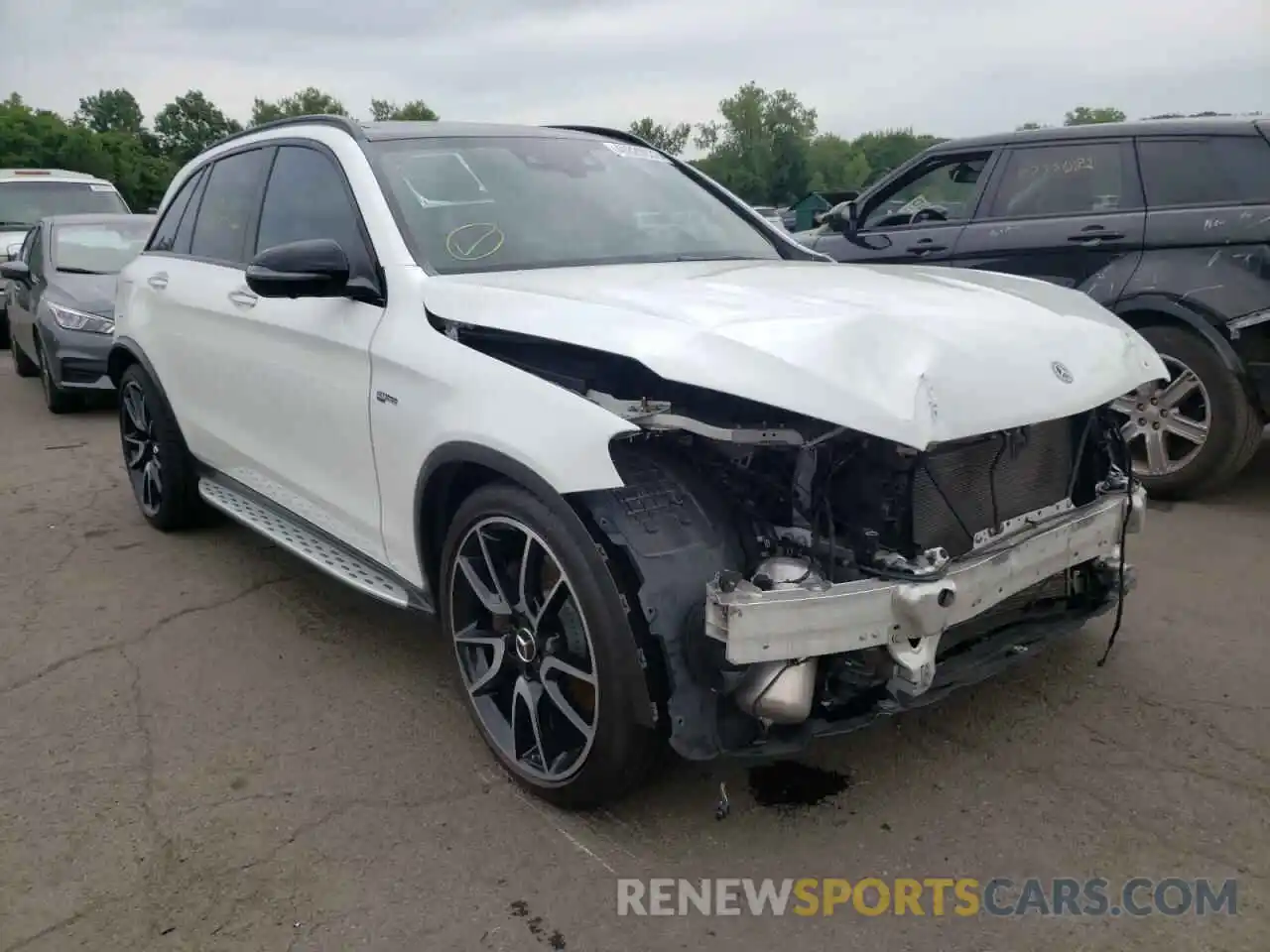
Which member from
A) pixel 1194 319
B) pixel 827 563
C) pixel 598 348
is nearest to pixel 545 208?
pixel 598 348

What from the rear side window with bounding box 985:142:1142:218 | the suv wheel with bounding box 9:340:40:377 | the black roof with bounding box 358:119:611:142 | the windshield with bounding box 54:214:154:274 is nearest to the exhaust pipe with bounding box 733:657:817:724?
the black roof with bounding box 358:119:611:142

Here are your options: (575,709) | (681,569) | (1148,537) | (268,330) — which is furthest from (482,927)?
(1148,537)

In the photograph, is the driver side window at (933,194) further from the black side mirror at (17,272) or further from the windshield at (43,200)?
the windshield at (43,200)

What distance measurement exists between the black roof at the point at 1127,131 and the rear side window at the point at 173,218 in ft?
14.8

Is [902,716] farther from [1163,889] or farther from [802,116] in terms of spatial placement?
[802,116]

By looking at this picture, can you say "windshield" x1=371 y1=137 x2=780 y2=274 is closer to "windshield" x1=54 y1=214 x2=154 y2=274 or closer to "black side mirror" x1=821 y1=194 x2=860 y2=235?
"black side mirror" x1=821 y1=194 x2=860 y2=235

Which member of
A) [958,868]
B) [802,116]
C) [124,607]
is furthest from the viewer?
[802,116]

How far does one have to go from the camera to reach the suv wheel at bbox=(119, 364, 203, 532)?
503 cm

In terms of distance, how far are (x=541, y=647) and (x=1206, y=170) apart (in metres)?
4.62

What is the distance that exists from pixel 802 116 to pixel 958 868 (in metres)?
105

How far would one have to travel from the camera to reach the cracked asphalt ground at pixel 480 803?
2445mm

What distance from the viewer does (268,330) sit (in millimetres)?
3824

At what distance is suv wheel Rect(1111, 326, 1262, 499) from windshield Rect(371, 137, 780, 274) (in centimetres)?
255

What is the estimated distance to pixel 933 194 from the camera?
22.7 ft
